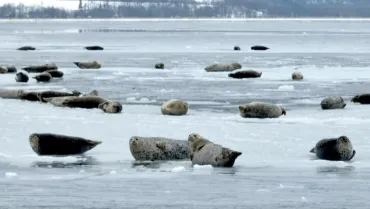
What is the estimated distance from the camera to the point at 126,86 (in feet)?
70.3

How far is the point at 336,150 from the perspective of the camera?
1041cm

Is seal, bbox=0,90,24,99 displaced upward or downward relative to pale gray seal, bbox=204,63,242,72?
upward

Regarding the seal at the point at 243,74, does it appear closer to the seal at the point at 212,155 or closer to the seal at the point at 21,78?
the seal at the point at 21,78

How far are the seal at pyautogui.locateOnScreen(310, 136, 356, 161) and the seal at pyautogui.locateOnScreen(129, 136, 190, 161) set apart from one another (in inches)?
60.8

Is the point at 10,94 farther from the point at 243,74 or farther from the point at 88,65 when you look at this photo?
the point at 88,65

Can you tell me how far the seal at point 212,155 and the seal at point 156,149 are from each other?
8.9 inches

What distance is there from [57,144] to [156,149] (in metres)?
1.21

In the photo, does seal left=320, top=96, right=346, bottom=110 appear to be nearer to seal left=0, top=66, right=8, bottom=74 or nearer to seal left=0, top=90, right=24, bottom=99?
seal left=0, top=90, right=24, bottom=99

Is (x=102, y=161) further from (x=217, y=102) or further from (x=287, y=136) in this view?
(x=217, y=102)

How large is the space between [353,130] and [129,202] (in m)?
5.74

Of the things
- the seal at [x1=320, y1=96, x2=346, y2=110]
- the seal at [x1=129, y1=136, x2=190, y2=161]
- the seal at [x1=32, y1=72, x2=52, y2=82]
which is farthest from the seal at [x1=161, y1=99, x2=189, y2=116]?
the seal at [x1=32, y1=72, x2=52, y2=82]

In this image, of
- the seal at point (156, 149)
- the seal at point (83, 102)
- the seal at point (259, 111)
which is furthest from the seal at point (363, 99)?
the seal at point (156, 149)

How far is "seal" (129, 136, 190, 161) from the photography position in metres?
10.4

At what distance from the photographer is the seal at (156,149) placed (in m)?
10.4
